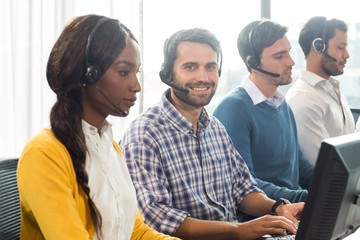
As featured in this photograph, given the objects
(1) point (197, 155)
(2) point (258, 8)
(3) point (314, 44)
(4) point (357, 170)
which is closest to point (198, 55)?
(1) point (197, 155)

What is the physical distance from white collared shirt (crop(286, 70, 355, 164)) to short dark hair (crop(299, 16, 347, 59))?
180 millimetres

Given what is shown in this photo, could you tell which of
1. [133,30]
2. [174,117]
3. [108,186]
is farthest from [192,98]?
[133,30]

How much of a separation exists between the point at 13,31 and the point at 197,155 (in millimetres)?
1244

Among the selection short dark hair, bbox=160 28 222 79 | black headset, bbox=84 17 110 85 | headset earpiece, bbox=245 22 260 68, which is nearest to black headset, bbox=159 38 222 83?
short dark hair, bbox=160 28 222 79

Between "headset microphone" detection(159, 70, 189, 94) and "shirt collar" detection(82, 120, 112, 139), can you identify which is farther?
"headset microphone" detection(159, 70, 189, 94)

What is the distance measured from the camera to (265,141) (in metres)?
2.46

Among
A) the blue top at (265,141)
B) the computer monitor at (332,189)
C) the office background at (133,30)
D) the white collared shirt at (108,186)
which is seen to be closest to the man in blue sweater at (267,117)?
the blue top at (265,141)

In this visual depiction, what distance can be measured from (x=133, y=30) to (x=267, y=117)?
1.08 meters

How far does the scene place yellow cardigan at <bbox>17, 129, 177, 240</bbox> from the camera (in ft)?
4.29

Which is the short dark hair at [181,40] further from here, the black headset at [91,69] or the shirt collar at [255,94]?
the black headset at [91,69]

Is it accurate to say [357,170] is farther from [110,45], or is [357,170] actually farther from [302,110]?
[302,110]

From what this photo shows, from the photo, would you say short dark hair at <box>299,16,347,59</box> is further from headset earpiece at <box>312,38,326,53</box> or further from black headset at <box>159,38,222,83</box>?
black headset at <box>159,38,222,83</box>

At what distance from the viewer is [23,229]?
141 centimetres

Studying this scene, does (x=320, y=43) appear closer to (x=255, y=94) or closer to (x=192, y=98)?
(x=255, y=94)
